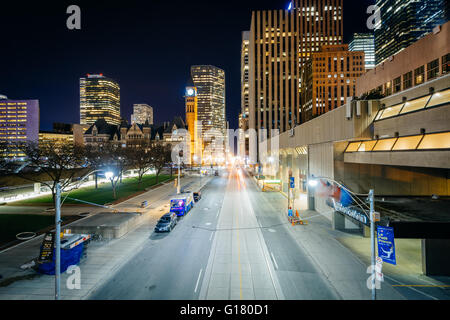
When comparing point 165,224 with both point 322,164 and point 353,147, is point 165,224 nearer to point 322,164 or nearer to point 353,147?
point 322,164

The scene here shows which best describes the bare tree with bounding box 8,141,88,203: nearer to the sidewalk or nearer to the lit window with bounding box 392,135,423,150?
the sidewalk

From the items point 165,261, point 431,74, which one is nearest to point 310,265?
point 165,261

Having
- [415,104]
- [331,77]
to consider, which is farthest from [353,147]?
[331,77]

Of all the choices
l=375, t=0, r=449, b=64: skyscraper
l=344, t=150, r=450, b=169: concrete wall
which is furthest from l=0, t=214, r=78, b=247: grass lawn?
l=375, t=0, r=449, b=64: skyscraper

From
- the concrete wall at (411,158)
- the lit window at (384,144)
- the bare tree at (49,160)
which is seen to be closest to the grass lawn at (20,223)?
the bare tree at (49,160)

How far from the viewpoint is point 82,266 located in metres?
13.6

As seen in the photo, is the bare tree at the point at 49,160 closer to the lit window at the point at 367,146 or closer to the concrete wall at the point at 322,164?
the lit window at the point at 367,146

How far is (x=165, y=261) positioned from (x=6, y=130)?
8218 inches

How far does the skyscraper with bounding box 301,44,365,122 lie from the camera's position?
10488 cm

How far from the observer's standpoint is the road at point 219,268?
1086 cm

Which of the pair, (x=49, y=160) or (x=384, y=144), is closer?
(x=384, y=144)

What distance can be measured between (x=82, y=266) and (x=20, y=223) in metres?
14.8

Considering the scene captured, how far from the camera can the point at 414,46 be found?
1026 inches
